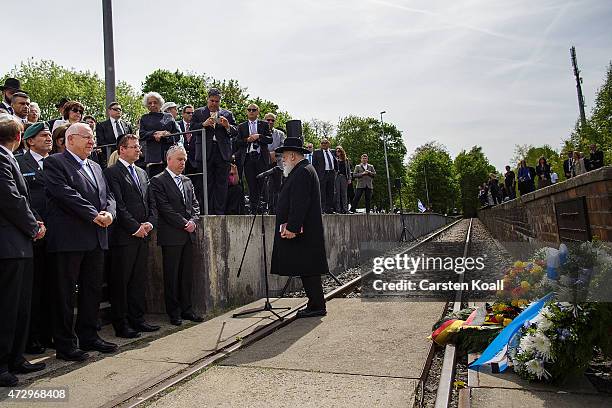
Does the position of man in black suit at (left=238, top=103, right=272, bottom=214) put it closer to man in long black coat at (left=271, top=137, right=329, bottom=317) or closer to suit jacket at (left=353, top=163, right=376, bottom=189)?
man in long black coat at (left=271, top=137, right=329, bottom=317)

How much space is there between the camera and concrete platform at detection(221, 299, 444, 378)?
13.9 feet

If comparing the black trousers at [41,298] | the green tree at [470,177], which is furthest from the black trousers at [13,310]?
the green tree at [470,177]

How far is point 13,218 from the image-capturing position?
4.07m

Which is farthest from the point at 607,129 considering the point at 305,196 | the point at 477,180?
the point at 477,180

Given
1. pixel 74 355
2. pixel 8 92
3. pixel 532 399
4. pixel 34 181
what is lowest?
pixel 532 399

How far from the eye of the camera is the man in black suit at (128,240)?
561 centimetres

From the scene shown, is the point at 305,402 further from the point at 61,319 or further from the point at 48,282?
the point at 48,282

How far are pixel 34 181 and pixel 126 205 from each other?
100 centimetres

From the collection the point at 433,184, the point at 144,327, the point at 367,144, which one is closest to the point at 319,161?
the point at 144,327

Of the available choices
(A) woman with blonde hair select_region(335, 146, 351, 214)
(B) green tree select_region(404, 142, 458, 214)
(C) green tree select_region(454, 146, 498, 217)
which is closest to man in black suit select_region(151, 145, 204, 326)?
(A) woman with blonde hair select_region(335, 146, 351, 214)

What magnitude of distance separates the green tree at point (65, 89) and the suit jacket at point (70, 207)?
39507mm

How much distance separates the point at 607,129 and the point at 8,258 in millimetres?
46270

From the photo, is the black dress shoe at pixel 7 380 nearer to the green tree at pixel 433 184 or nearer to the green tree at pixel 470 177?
the green tree at pixel 433 184

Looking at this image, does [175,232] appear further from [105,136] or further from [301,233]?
[105,136]
